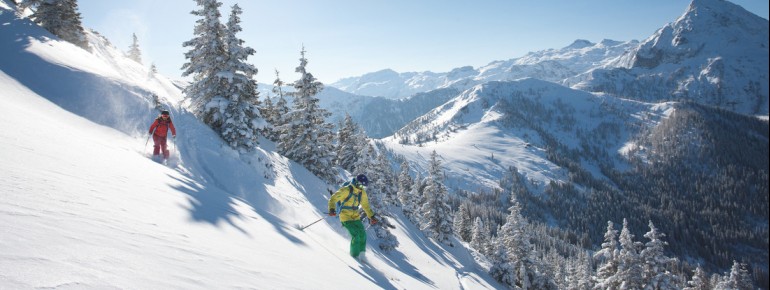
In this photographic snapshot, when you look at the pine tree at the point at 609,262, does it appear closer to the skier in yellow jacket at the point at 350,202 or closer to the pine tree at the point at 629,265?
the pine tree at the point at 629,265

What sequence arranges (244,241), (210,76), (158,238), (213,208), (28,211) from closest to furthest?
(28,211)
(158,238)
(244,241)
(213,208)
(210,76)

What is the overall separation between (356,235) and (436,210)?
33505 mm

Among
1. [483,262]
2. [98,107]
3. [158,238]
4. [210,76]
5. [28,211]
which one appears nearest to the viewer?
[28,211]

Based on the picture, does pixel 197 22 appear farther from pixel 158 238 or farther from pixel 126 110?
pixel 158 238

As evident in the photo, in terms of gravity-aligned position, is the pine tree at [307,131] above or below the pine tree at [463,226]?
above

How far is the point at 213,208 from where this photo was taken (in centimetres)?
928

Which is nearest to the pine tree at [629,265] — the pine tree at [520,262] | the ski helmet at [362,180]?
the pine tree at [520,262]

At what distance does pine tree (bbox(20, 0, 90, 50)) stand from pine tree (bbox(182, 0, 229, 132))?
14.9 m

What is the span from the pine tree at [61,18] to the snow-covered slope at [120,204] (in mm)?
9623

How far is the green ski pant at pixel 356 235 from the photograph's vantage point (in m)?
10.9

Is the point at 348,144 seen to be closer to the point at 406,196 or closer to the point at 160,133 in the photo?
the point at 406,196

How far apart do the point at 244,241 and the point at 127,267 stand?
3.69m

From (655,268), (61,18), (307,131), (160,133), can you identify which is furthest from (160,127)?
(655,268)

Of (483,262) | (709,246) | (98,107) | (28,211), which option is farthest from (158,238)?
(709,246)
